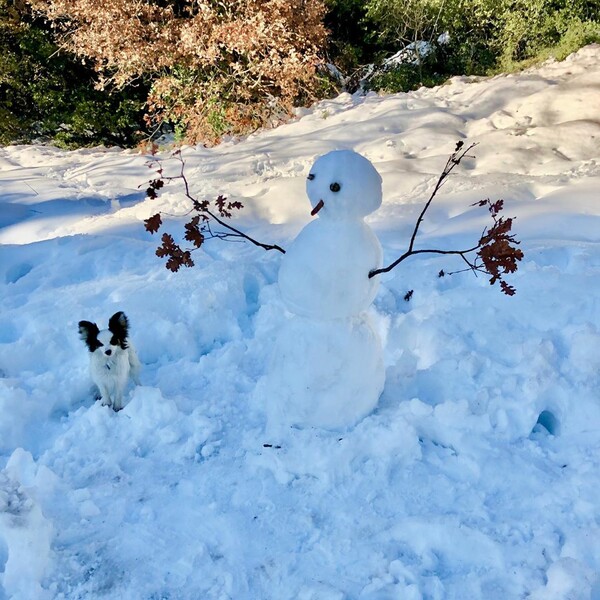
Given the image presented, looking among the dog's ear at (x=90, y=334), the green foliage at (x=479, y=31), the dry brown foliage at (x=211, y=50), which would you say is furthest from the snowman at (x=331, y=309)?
the green foliage at (x=479, y=31)

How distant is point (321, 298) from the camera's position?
2.53 metres

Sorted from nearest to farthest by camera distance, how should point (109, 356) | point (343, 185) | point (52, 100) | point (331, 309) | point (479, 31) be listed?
Result: 1. point (343, 185)
2. point (331, 309)
3. point (109, 356)
4. point (52, 100)
5. point (479, 31)

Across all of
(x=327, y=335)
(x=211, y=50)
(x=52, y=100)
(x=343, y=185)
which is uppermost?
(x=211, y=50)

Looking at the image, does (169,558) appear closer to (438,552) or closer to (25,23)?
(438,552)

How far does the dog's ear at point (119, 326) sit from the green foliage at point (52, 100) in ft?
31.5

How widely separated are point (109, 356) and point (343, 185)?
162 cm

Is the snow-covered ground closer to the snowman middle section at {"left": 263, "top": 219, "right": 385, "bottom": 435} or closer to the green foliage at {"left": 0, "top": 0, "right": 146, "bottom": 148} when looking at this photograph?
the snowman middle section at {"left": 263, "top": 219, "right": 385, "bottom": 435}

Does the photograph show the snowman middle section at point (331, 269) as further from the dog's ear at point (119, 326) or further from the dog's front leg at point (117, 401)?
the dog's front leg at point (117, 401)

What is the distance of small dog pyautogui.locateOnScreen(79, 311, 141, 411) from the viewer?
3.01m

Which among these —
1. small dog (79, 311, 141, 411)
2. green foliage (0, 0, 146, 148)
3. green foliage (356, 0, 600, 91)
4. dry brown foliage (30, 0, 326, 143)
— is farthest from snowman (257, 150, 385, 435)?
green foliage (0, 0, 146, 148)

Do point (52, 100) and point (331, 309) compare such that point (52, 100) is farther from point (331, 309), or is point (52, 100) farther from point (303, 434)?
point (303, 434)

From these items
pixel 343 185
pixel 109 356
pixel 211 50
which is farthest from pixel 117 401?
pixel 211 50

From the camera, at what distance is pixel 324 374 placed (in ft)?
8.71

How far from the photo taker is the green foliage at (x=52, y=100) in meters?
10.9
